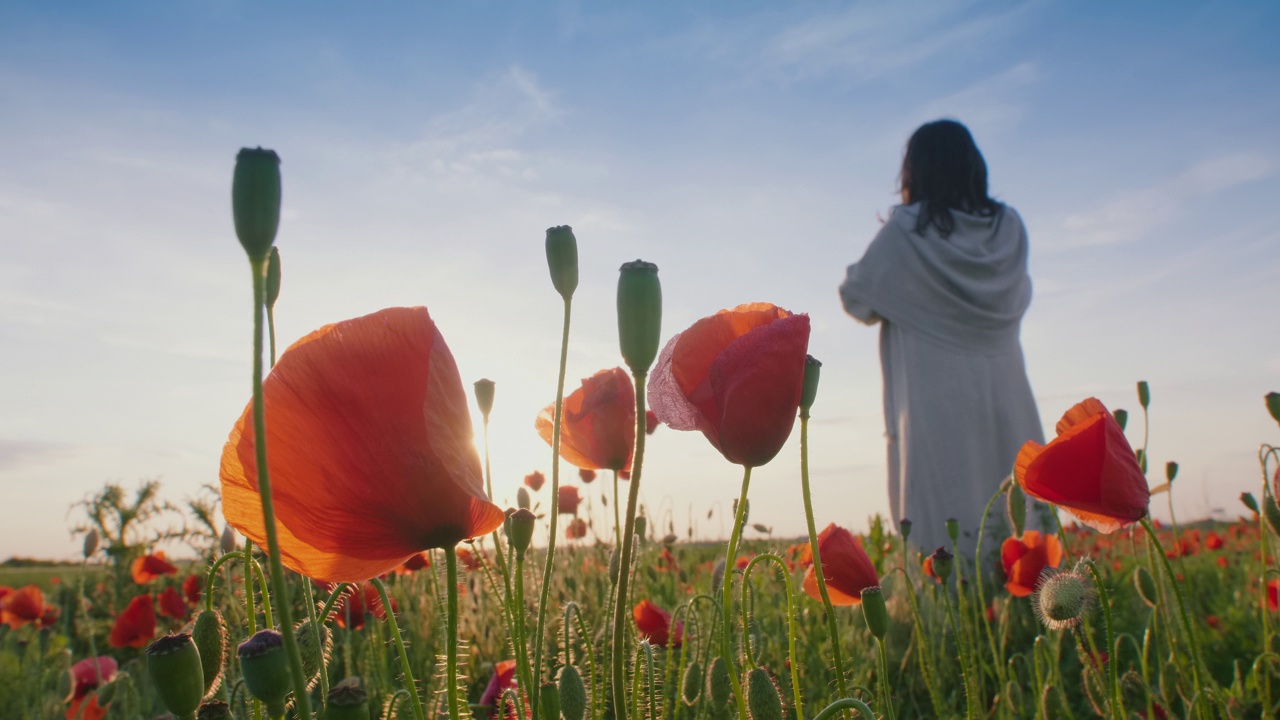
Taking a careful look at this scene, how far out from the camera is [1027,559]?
7.34ft

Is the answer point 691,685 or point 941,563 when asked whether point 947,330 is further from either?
point 691,685

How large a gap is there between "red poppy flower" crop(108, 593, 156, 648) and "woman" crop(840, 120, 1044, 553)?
12.1 ft

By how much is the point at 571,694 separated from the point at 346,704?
1.26ft

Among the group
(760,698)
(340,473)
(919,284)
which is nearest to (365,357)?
(340,473)

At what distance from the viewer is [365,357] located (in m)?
0.69

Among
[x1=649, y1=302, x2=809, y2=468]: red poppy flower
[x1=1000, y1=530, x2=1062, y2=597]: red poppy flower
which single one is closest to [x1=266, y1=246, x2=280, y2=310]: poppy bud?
[x1=649, y1=302, x2=809, y2=468]: red poppy flower

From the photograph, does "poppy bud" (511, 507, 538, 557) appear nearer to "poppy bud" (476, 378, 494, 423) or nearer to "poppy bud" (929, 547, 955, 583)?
"poppy bud" (476, 378, 494, 423)

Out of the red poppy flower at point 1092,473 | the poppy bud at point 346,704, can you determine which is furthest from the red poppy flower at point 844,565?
the poppy bud at point 346,704

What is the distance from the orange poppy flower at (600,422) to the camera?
4.46ft

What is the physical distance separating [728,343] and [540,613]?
1.08 feet

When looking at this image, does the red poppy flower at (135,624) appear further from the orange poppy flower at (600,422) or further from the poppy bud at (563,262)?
the poppy bud at (563,262)

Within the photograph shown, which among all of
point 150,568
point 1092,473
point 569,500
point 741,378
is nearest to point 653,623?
point 569,500

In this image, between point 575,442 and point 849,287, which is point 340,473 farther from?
point 849,287

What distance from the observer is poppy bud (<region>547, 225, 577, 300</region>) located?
869 millimetres
